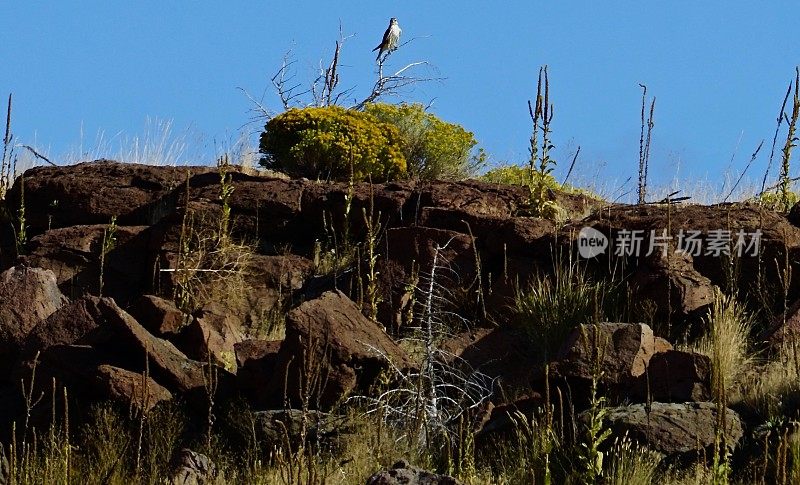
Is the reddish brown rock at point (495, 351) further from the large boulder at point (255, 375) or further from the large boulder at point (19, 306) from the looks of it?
the large boulder at point (19, 306)

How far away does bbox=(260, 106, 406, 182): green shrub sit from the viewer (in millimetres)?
14703

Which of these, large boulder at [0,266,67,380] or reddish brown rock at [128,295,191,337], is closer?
reddish brown rock at [128,295,191,337]

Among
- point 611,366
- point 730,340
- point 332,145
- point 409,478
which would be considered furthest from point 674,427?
point 332,145

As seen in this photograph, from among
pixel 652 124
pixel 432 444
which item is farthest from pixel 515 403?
pixel 652 124

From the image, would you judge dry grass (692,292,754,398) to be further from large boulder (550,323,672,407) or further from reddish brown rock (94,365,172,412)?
reddish brown rock (94,365,172,412)

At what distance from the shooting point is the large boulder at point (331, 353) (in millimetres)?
8492

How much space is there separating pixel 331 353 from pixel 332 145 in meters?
6.56

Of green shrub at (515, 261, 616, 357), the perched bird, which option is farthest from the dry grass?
the perched bird

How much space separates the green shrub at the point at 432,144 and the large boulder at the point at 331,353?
741 cm

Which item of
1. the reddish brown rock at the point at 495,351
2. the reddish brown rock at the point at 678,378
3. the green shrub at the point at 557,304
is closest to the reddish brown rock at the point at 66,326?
the reddish brown rock at the point at 495,351

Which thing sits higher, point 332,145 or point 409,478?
point 332,145

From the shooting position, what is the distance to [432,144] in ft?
54.2

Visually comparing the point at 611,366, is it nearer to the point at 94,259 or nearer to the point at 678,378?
the point at 678,378

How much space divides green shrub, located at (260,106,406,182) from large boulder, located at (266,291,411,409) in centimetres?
569
